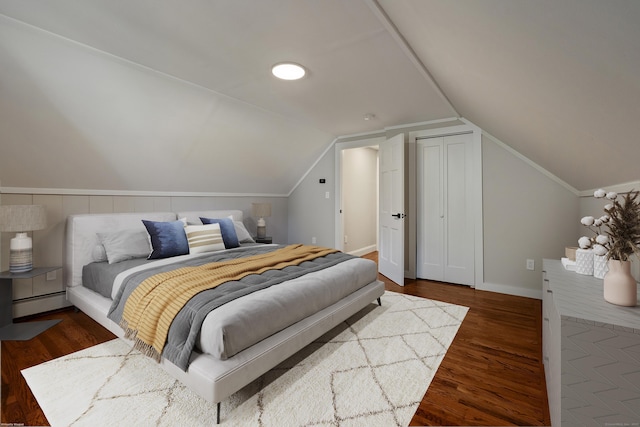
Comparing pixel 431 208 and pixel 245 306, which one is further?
pixel 431 208

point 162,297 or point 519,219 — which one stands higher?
point 519,219

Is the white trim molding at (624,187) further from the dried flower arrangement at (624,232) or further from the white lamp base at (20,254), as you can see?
the white lamp base at (20,254)

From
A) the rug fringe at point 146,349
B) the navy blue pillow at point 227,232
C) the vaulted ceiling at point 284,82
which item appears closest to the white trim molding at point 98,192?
the vaulted ceiling at point 284,82

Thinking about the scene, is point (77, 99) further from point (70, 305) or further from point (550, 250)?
point (550, 250)

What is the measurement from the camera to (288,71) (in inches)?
97.9

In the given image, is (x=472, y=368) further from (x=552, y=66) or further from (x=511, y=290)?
(x=511, y=290)

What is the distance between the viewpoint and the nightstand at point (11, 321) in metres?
2.36

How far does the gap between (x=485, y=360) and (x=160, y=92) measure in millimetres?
3459

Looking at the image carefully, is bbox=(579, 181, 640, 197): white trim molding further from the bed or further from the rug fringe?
the rug fringe

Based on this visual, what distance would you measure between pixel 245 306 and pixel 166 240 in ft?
5.52

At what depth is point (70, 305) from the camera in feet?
9.71

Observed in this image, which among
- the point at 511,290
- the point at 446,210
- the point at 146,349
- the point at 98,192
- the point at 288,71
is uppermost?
the point at 288,71

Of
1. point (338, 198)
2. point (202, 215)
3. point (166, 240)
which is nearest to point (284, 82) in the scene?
point (166, 240)

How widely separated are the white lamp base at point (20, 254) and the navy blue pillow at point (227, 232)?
1.52 metres
